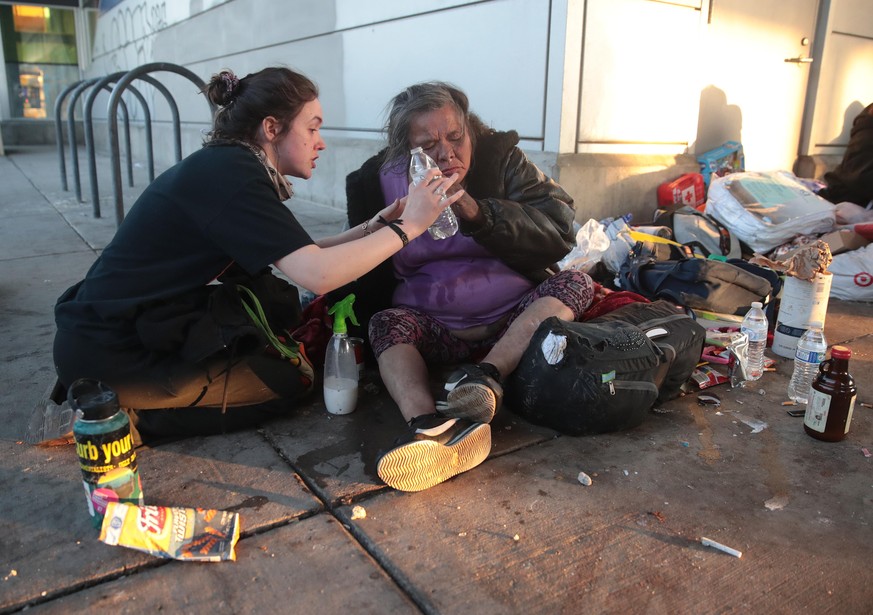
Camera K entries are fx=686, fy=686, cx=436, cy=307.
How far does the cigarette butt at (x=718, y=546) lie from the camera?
1.79 metres

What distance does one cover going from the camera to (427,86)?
2773 mm

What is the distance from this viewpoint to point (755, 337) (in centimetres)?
292

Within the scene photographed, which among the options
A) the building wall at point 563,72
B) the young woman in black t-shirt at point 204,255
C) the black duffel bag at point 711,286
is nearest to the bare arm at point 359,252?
the young woman in black t-shirt at point 204,255

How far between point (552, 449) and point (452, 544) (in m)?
0.65

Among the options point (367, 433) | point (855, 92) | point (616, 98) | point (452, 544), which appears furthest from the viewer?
point (855, 92)

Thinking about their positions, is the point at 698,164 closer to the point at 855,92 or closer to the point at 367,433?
the point at 855,92

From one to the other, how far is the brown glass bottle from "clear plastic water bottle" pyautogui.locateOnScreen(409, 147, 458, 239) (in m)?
1.44

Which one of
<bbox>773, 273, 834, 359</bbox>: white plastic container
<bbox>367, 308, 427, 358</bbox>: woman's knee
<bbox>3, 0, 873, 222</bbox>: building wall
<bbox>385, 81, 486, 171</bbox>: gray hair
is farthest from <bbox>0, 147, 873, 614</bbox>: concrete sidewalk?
<bbox>3, 0, 873, 222</bbox>: building wall

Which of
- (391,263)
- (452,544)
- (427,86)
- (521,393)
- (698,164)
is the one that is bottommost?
(452,544)

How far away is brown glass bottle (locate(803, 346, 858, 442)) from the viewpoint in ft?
7.55

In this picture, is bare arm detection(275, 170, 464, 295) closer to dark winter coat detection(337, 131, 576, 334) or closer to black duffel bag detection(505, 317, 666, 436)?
dark winter coat detection(337, 131, 576, 334)

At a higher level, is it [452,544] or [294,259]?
[294,259]

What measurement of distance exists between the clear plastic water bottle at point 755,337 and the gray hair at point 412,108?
1.42 metres

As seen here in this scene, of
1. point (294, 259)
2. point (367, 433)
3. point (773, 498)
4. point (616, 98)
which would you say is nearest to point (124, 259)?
point (294, 259)
